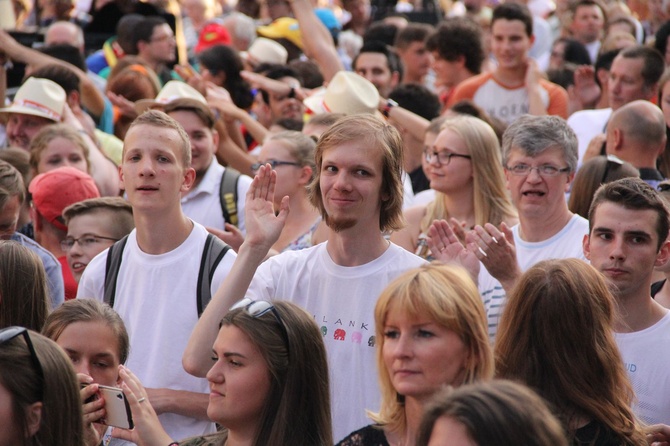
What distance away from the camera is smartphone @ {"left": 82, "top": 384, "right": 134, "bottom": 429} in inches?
140

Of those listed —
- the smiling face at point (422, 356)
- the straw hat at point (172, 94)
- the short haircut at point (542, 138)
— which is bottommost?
the smiling face at point (422, 356)

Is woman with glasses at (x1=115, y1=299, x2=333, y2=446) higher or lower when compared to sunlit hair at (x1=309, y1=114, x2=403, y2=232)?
lower

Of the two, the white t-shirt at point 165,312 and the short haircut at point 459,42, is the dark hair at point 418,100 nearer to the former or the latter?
the short haircut at point 459,42

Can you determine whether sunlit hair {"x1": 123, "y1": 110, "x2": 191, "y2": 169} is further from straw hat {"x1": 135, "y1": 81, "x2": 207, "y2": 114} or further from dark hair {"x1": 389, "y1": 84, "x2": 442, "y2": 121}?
dark hair {"x1": 389, "y1": 84, "x2": 442, "y2": 121}

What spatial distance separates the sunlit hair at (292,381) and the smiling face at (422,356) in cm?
36

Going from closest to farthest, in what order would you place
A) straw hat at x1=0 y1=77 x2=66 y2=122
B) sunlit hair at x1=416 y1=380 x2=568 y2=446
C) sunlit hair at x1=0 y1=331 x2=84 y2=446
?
1. sunlit hair at x1=416 y1=380 x2=568 y2=446
2. sunlit hair at x1=0 y1=331 x2=84 y2=446
3. straw hat at x1=0 y1=77 x2=66 y2=122

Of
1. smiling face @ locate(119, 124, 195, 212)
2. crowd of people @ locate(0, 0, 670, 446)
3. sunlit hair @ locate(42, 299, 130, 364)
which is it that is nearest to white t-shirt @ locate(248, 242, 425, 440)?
crowd of people @ locate(0, 0, 670, 446)

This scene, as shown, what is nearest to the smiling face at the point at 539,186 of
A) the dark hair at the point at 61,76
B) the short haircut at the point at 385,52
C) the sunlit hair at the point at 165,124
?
the sunlit hair at the point at 165,124

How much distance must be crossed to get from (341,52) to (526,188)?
8.05 metres

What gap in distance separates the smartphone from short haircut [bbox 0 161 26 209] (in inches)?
75.8

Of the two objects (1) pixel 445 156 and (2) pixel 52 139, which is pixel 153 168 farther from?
(2) pixel 52 139

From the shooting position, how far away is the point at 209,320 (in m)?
4.03

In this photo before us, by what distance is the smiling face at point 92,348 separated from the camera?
4.01m

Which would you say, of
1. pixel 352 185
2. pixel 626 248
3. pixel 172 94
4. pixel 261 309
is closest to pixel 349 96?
pixel 172 94
